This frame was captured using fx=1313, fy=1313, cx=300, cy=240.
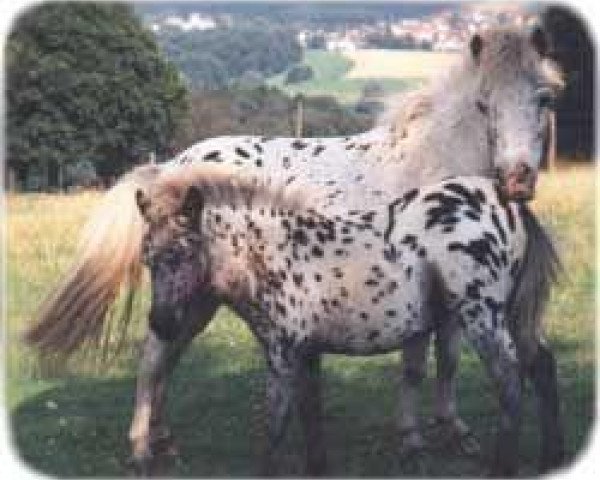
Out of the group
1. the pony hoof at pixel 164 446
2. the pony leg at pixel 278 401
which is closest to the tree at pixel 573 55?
the pony leg at pixel 278 401

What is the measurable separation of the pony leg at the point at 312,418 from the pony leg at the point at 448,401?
3.38ft

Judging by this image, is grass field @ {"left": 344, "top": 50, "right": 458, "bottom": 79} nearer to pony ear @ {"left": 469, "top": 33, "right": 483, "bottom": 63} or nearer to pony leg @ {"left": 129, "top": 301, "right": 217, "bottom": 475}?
pony ear @ {"left": 469, "top": 33, "right": 483, "bottom": 63}

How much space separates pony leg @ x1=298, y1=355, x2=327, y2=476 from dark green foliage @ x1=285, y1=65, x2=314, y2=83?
102 inches

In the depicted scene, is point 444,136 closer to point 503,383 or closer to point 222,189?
point 222,189

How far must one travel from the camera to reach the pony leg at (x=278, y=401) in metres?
7.21

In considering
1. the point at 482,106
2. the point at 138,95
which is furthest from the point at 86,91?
the point at 482,106

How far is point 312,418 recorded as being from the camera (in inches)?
293

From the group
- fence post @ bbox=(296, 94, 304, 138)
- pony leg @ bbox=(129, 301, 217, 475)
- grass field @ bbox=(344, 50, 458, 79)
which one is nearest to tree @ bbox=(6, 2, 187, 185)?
fence post @ bbox=(296, 94, 304, 138)

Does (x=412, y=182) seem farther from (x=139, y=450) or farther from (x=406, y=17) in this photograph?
(x=139, y=450)

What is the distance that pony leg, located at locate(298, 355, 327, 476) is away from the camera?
7.42 metres

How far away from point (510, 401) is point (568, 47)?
2.80m

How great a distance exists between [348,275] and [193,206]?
948 millimetres

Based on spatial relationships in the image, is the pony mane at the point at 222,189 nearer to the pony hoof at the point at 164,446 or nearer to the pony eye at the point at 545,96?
the pony eye at the point at 545,96

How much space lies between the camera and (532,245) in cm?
757
